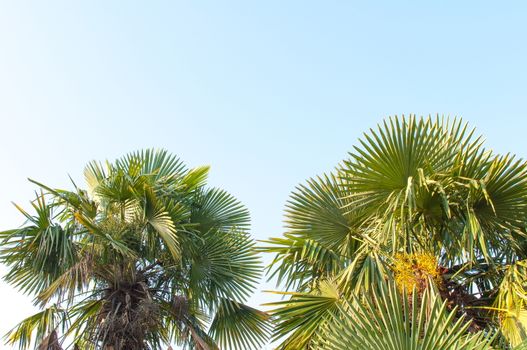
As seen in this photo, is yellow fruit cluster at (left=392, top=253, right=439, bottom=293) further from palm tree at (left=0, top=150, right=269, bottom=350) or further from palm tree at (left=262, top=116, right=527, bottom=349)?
palm tree at (left=0, top=150, right=269, bottom=350)

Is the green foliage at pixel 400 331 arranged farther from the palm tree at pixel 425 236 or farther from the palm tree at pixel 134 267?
the palm tree at pixel 134 267

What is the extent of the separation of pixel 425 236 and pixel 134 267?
409 centimetres

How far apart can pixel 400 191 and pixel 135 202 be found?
13.2ft

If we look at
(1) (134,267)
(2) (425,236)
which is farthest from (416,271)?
(1) (134,267)

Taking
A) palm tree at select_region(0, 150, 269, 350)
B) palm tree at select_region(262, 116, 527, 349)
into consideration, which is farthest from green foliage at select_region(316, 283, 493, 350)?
palm tree at select_region(0, 150, 269, 350)

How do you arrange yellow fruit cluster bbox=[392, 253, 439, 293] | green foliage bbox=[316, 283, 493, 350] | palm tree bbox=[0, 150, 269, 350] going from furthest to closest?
palm tree bbox=[0, 150, 269, 350], yellow fruit cluster bbox=[392, 253, 439, 293], green foliage bbox=[316, 283, 493, 350]

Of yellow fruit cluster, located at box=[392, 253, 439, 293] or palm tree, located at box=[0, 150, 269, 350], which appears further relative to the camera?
palm tree, located at box=[0, 150, 269, 350]

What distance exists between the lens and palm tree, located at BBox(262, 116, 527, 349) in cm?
599

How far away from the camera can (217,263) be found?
9.11 meters

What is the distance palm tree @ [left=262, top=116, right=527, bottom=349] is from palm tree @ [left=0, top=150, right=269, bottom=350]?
2193 millimetres

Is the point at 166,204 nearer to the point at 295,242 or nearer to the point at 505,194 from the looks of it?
the point at 295,242

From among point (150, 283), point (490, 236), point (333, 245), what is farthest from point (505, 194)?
point (150, 283)

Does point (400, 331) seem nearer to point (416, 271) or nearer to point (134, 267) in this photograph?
point (416, 271)

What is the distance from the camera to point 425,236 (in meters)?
6.68
